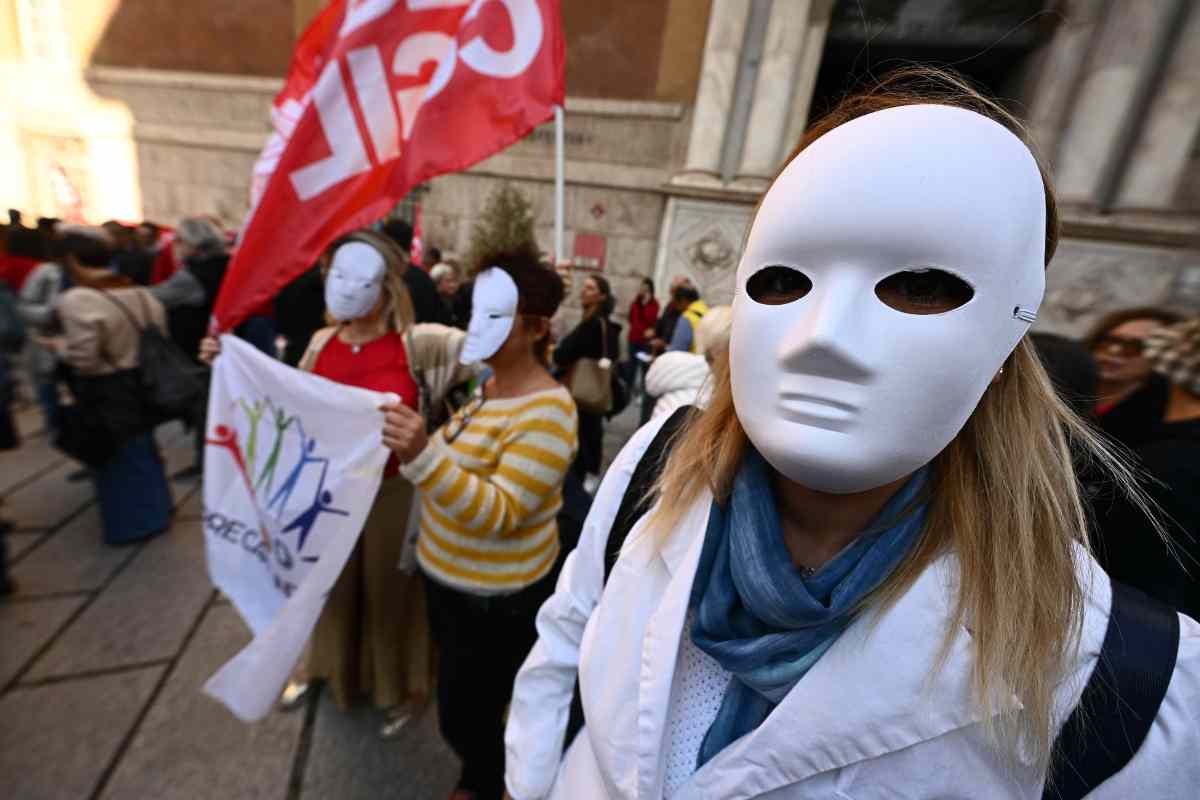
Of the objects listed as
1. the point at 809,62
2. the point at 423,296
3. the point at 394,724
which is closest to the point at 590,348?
the point at 423,296

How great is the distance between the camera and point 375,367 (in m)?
1.89

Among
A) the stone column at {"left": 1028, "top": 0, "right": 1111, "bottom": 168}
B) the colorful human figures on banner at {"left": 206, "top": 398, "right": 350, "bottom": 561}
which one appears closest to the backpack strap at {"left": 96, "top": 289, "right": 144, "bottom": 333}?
the colorful human figures on banner at {"left": 206, "top": 398, "right": 350, "bottom": 561}

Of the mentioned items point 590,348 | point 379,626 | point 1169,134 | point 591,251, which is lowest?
point 379,626

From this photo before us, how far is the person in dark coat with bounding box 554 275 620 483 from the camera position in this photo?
10.4ft

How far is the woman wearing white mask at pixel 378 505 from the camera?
6.11 ft

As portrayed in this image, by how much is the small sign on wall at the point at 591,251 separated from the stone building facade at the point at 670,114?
3 centimetres

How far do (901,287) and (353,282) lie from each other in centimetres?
172

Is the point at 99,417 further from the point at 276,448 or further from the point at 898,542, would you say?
the point at 898,542

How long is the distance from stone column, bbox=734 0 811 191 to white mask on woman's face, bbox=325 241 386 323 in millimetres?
7445

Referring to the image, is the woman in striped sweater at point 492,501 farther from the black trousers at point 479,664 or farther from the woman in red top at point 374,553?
the woman in red top at point 374,553

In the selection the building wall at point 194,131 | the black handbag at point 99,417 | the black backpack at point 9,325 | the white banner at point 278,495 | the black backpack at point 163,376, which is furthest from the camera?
the building wall at point 194,131

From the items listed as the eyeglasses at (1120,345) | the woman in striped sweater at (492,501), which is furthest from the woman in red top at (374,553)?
the eyeglasses at (1120,345)

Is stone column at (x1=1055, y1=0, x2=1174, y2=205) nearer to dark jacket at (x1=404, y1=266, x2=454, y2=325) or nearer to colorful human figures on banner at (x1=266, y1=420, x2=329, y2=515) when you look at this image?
dark jacket at (x1=404, y1=266, x2=454, y2=325)

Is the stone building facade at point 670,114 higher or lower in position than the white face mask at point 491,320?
higher
